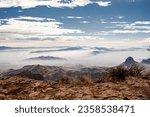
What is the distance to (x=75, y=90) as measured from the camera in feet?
30.4

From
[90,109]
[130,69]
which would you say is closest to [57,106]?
[90,109]

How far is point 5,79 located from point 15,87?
1.11m

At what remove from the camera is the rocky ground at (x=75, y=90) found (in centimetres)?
866

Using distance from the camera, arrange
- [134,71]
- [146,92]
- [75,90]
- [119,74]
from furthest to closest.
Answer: [134,71] < [119,74] < [75,90] < [146,92]

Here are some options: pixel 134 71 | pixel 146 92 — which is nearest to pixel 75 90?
pixel 146 92

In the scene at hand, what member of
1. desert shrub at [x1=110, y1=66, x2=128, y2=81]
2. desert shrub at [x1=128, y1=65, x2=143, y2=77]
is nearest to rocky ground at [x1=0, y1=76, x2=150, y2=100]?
desert shrub at [x1=110, y1=66, x2=128, y2=81]

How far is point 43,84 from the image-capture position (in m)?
10.0

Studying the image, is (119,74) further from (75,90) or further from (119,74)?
(75,90)

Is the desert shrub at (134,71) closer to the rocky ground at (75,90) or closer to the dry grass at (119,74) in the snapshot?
the dry grass at (119,74)

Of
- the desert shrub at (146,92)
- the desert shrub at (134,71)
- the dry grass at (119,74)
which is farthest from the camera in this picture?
the desert shrub at (134,71)

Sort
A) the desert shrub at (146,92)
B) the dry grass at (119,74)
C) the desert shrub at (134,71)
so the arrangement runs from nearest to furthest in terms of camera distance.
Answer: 1. the desert shrub at (146,92)
2. the dry grass at (119,74)
3. the desert shrub at (134,71)

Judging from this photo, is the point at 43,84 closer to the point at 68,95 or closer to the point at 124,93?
the point at 68,95

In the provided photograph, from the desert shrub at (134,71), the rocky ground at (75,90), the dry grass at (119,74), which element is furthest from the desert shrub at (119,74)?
the desert shrub at (134,71)

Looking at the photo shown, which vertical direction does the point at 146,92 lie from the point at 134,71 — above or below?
below
